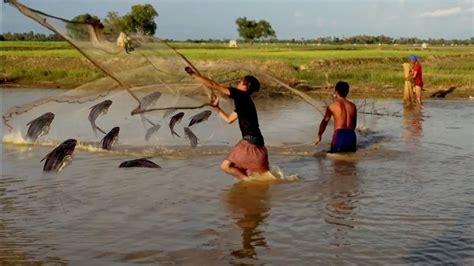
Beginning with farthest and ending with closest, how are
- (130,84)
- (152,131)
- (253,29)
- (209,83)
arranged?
(253,29), (152,131), (130,84), (209,83)

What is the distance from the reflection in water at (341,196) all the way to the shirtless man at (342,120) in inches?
11.8

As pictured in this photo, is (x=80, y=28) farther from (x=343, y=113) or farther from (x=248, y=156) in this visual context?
(x=343, y=113)

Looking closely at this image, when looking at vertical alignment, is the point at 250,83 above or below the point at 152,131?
above

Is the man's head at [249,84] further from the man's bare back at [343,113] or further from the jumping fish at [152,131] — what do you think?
the jumping fish at [152,131]

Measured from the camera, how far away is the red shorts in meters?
7.02

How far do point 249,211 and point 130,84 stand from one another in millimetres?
3295

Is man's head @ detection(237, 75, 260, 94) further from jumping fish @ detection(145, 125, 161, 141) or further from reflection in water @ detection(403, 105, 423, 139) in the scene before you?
reflection in water @ detection(403, 105, 423, 139)

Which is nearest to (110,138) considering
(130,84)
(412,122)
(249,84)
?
(130,84)

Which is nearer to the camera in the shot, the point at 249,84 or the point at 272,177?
the point at 249,84

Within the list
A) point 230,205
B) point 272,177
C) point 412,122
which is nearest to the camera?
point 230,205

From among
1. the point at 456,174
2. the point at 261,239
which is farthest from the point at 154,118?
the point at 261,239

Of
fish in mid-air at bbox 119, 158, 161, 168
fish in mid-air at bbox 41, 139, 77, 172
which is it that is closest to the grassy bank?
fish in mid-air at bbox 119, 158, 161, 168

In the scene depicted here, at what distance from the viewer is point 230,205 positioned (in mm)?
6348

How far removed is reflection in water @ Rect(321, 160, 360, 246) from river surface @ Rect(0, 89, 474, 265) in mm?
17
